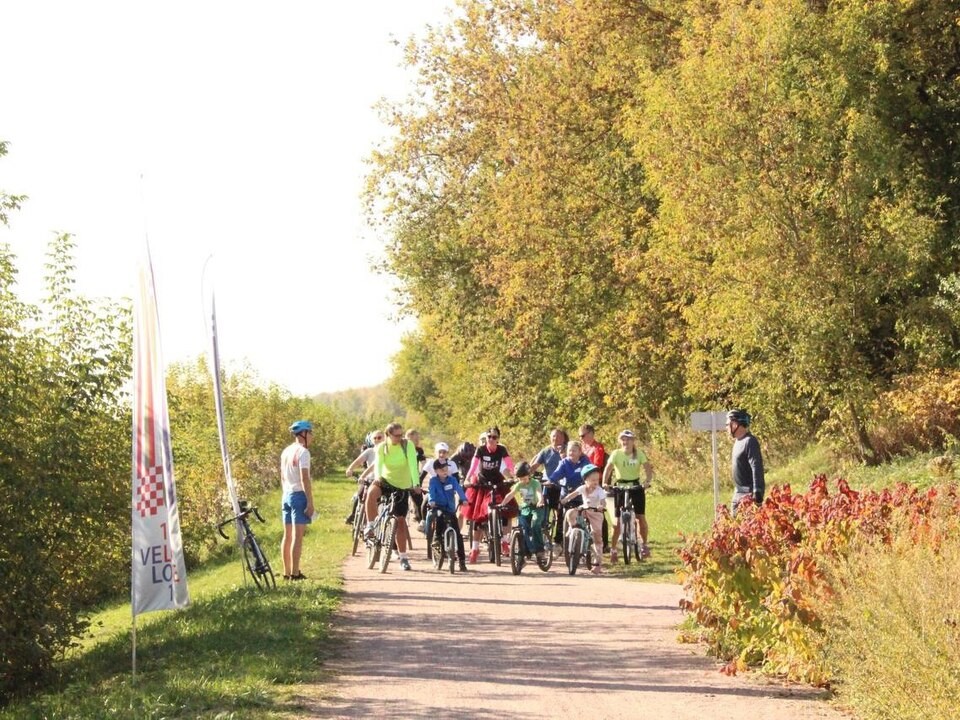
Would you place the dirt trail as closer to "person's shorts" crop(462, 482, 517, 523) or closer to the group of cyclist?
the group of cyclist

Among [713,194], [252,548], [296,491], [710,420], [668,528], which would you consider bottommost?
[668,528]

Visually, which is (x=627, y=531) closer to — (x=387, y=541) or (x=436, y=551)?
(x=436, y=551)

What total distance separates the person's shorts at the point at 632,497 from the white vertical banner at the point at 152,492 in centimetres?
1041

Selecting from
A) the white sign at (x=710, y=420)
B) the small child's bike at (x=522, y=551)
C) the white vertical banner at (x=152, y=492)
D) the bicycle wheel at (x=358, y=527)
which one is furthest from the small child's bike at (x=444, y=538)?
the white vertical banner at (x=152, y=492)

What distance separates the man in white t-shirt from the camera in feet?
55.5

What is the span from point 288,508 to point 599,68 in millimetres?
23350

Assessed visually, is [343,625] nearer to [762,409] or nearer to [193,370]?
[762,409]

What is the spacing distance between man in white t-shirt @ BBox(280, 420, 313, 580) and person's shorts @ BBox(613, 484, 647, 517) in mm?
4995

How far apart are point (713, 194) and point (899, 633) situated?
20.3m

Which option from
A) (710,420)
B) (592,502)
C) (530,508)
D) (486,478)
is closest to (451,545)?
(530,508)

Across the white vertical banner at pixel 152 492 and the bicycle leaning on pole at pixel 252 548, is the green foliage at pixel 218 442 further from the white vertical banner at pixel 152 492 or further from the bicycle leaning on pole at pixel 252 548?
the white vertical banner at pixel 152 492

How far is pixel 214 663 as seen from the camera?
11680mm

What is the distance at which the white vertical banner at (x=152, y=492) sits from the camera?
1081 centimetres

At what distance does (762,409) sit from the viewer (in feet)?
103
